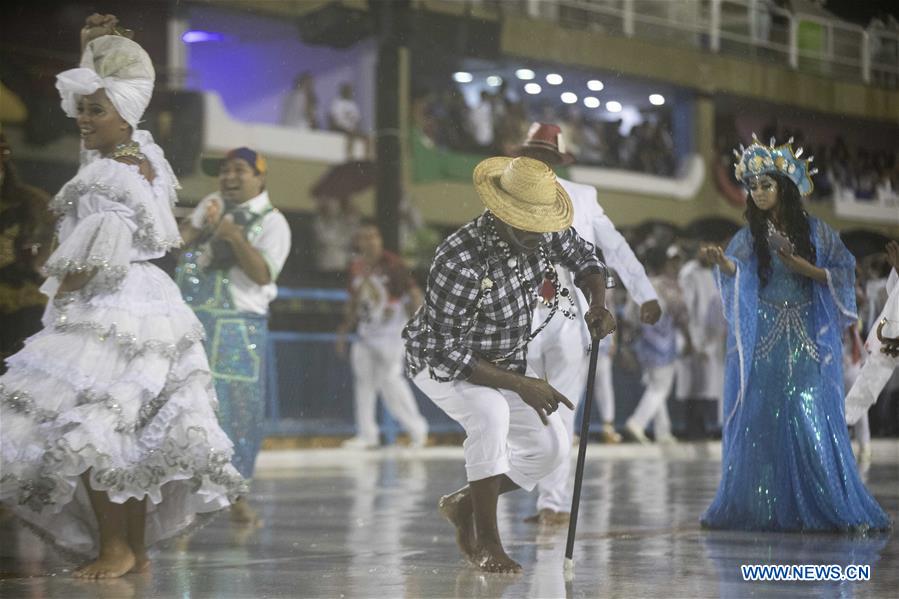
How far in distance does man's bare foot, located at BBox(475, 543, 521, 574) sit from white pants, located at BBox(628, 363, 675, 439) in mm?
6359

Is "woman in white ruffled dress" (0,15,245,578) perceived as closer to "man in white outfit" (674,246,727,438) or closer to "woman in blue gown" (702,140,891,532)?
"woman in blue gown" (702,140,891,532)

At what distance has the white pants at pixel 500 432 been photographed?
218 inches

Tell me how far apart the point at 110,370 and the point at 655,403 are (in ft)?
22.9

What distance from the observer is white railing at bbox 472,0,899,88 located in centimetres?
705

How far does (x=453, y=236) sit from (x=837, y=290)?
6.74ft

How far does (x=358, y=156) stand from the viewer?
16.8m

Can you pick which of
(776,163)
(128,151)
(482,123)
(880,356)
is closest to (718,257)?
(776,163)

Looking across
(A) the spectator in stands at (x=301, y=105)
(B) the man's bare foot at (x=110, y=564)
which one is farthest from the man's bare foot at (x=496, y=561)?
(A) the spectator in stands at (x=301, y=105)

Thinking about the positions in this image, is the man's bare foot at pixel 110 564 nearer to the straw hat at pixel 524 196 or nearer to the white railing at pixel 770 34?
the straw hat at pixel 524 196

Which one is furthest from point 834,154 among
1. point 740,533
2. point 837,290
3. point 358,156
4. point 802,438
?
point 358,156

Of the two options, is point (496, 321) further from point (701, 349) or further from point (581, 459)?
→ point (701, 349)

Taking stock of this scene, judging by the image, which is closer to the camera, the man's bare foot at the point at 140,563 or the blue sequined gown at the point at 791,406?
the man's bare foot at the point at 140,563

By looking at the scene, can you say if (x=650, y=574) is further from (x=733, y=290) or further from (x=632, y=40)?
(x=632, y=40)

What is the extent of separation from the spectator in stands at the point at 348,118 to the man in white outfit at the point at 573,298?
923 cm
